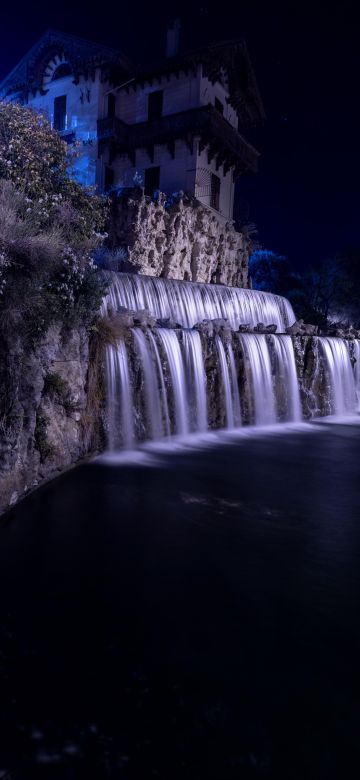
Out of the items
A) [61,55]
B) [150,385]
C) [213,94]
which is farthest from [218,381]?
[61,55]

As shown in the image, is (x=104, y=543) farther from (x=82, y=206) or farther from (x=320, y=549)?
(x=82, y=206)

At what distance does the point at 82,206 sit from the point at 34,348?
6.92 metres

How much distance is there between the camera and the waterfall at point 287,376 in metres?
16.6

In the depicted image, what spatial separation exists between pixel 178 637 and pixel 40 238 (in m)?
5.63

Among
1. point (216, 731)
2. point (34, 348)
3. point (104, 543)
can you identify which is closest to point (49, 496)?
point (104, 543)

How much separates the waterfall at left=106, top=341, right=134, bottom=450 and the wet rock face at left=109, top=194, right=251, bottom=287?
16687 mm

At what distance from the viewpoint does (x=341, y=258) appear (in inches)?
1737

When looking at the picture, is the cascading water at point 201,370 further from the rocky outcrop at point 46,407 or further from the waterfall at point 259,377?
the rocky outcrop at point 46,407

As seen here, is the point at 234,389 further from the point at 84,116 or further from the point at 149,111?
the point at 84,116

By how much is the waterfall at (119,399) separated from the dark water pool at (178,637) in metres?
2.86

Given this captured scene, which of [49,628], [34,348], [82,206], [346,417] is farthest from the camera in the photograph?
Result: [346,417]

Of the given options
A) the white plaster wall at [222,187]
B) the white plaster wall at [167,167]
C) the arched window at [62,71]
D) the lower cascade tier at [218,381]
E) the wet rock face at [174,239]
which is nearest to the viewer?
the lower cascade tier at [218,381]

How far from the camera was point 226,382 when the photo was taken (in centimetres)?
1453

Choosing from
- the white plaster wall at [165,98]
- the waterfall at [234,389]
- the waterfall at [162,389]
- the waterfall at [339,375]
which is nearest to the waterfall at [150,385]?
the waterfall at [162,389]
